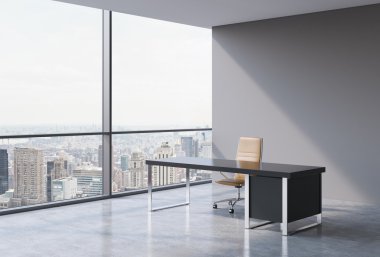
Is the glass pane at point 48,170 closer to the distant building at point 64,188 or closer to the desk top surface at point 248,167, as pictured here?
the distant building at point 64,188

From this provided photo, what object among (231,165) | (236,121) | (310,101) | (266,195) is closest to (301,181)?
(266,195)

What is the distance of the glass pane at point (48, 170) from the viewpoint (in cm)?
675

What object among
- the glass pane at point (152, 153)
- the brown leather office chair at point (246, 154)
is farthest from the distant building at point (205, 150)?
the brown leather office chair at point (246, 154)

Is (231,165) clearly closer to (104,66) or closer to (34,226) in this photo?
(34,226)

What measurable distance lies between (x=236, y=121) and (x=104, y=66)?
2417 millimetres

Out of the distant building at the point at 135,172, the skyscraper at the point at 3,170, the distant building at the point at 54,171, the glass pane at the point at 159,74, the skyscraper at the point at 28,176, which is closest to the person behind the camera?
the skyscraper at the point at 3,170

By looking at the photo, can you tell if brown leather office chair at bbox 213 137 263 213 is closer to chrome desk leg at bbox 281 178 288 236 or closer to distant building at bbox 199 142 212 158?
Result: chrome desk leg at bbox 281 178 288 236

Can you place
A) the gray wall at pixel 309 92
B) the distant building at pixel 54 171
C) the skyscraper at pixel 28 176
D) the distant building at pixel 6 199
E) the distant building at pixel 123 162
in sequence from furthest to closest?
the distant building at pixel 123 162 → the gray wall at pixel 309 92 → the distant building at pixel 54 171 → the skyscraper at pixel 28 176 → the distant building at pixel 6 199

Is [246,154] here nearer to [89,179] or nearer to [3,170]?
[89,179]

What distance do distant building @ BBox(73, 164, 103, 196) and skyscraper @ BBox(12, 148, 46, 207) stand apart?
521 millimetres

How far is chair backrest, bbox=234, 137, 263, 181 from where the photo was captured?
6.95 meters

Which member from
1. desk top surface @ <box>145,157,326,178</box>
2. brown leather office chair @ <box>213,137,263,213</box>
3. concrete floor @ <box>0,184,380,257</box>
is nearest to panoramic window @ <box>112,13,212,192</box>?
concrete floor @ <box>0,184,380,257</box>

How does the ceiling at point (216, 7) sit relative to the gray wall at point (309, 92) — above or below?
above

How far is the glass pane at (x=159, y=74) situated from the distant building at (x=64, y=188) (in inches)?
46.6
